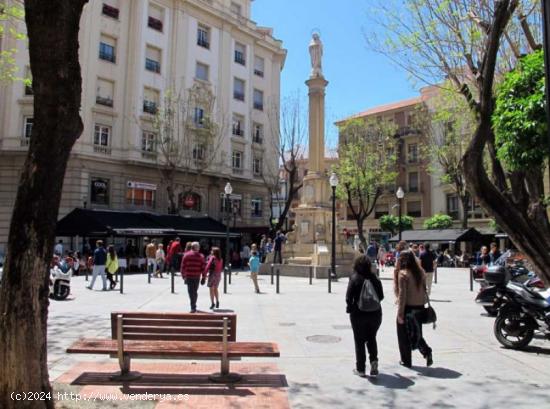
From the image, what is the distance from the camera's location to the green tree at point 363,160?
38.9 m

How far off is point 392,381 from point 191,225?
84.4ft

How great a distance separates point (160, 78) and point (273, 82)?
13.1m

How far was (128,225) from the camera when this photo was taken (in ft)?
88.6

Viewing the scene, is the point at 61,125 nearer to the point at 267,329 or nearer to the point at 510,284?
the point at 267,329

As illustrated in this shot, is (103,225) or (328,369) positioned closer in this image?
(328,369)

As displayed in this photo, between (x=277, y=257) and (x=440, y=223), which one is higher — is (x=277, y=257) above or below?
below

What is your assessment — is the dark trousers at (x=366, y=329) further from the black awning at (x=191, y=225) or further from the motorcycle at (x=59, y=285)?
the black awning at (x=191, y=225)

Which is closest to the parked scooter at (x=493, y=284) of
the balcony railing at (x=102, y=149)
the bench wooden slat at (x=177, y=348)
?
the bench wooden slat at (x=177, y=348)

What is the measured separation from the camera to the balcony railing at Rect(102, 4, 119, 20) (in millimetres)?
32572

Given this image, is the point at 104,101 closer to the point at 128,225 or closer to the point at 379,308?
the point at 128,225

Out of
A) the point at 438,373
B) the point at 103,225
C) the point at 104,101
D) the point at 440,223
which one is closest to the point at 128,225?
the point at 103,225

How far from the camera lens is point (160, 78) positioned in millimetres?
35344

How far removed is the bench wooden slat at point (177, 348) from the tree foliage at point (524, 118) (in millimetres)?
4375

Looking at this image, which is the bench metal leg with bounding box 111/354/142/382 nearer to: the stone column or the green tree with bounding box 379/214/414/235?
the stone column
